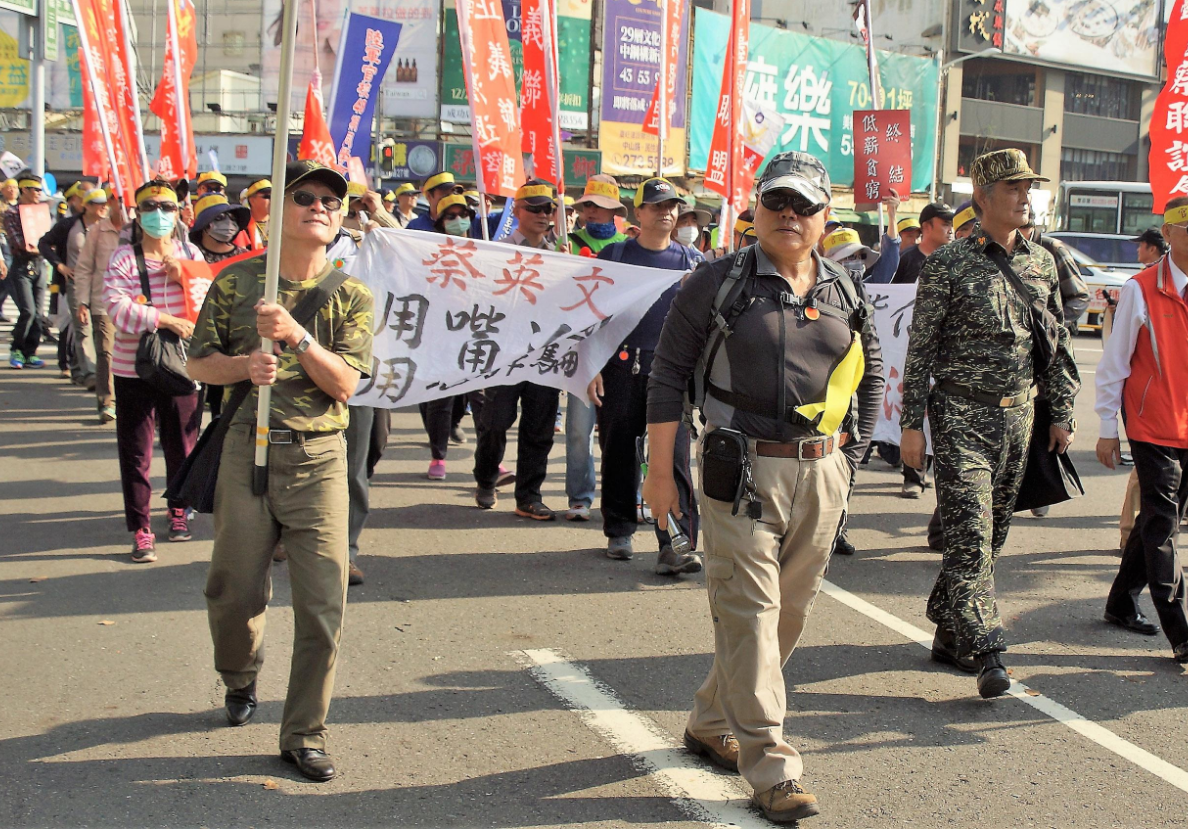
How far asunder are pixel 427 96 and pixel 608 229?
3050 cm

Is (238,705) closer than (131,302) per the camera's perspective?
Yes

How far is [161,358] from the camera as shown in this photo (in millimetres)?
6355

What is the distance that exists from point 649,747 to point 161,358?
141 inches

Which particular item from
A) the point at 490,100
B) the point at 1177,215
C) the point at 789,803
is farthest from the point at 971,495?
the point at 490,100

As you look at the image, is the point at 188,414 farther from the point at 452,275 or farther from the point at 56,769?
the point at 56,769

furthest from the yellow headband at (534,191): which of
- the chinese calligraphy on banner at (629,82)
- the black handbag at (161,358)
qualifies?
the chinese calligraphy on banner at (629,82)

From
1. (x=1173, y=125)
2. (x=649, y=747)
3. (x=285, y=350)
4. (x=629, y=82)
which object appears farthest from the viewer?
(x=629, y=82)

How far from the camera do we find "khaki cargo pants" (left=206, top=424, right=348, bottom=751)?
152 inches

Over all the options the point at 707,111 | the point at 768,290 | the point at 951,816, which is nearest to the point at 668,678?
the point at 951,816

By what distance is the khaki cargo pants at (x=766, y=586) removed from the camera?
360cm

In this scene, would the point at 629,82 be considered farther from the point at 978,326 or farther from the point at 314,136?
the point at 978,326

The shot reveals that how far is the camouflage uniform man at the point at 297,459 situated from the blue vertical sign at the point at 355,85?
590cm

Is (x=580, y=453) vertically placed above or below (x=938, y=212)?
below

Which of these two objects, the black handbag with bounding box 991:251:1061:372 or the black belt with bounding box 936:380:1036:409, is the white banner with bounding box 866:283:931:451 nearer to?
the black handbag with bounding box 991:251:1061:372
